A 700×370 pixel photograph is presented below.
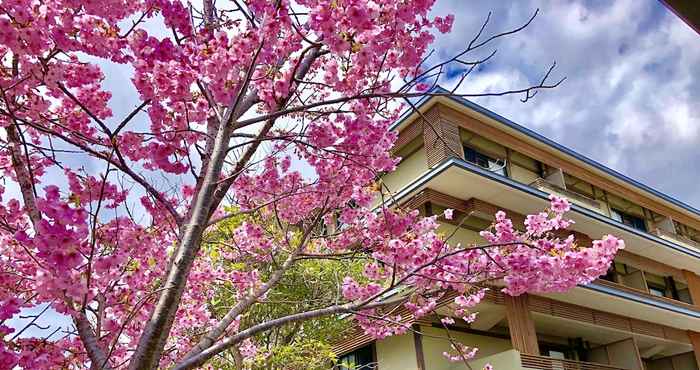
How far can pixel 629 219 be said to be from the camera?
20234 millimetres

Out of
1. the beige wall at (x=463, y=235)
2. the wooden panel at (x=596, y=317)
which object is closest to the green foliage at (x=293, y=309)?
the beige wall at (x=463, y=235)

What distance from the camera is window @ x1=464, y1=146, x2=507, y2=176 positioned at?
14961mm

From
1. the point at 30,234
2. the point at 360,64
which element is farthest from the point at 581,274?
the point at 30,234

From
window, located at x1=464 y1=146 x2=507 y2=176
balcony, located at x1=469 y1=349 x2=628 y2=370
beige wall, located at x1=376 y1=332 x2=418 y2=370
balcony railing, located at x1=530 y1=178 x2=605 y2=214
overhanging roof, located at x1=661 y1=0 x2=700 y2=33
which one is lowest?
overhanging roof, located at x1=661 y1=0 x2=700 y2=33

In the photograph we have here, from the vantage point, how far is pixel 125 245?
3.82 meters

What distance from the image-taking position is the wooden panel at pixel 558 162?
14.4 metres

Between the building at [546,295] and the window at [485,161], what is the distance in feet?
0.13

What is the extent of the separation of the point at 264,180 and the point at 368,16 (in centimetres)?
277

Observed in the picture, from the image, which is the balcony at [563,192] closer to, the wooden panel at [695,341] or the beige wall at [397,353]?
the wooden panel at [695,341]

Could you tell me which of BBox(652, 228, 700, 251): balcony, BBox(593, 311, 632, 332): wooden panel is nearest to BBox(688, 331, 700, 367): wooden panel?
BBox(652, 228, 700, 251): balcony

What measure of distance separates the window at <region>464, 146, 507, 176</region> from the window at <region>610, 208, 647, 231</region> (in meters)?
6.40

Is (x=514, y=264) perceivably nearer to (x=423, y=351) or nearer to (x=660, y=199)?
(x=423, y=351)

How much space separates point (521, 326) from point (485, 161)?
479 centimetres

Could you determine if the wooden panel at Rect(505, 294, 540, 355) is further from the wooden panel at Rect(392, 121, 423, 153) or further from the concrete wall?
the wooden panel at Rect(392, 121, 423, 153)
